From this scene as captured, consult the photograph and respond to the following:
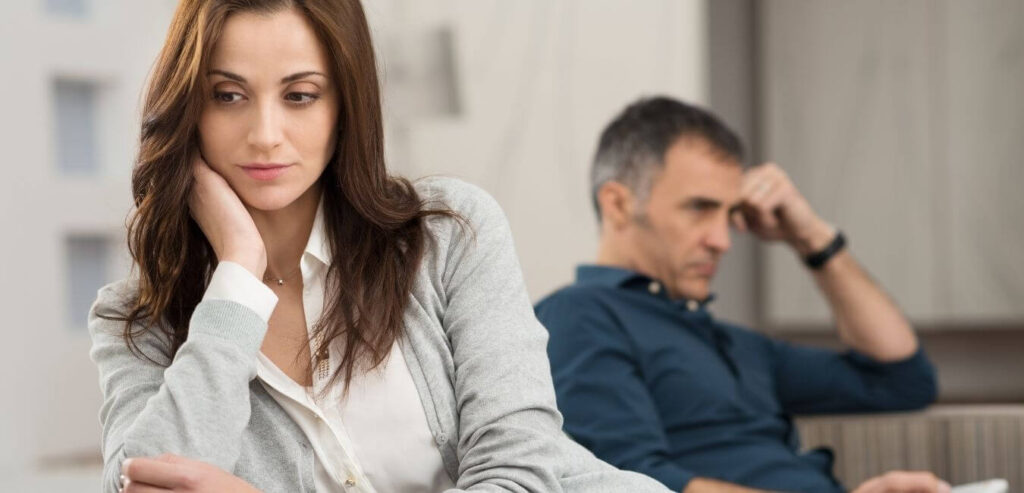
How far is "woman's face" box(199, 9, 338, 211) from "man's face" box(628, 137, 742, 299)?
0.95m

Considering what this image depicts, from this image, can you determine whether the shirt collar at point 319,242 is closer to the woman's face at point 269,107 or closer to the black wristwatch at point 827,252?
the woman's face at point 269,107

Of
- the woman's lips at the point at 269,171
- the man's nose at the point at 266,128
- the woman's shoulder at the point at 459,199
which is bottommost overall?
the woman's shoulder at the point at 459,199

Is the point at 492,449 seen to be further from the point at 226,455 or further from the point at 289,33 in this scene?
the point at 289,33

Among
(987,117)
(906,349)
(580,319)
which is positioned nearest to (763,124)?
(987,117)

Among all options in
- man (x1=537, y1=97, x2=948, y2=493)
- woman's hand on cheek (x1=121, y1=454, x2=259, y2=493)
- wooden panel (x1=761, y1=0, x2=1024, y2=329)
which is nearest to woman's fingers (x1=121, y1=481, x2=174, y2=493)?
woman's hand on cheek (x1=121, y1=454, x2=259, y2=493)

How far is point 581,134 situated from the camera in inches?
112

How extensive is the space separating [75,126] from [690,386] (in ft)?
4.85

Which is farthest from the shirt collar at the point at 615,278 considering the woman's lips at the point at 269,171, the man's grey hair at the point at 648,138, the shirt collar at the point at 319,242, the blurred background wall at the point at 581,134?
the woman's lips at the point at 269,171

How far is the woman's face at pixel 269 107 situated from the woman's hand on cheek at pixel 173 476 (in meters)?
0.32

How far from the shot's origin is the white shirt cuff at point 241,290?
4.39ft

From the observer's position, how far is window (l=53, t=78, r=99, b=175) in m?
2.72

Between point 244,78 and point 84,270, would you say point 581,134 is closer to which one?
point 84,270

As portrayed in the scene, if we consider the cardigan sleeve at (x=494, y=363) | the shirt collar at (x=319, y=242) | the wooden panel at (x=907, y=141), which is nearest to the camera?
the cardigan sleeve at (x=494, y=363)

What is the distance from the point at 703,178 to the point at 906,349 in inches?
22.0
